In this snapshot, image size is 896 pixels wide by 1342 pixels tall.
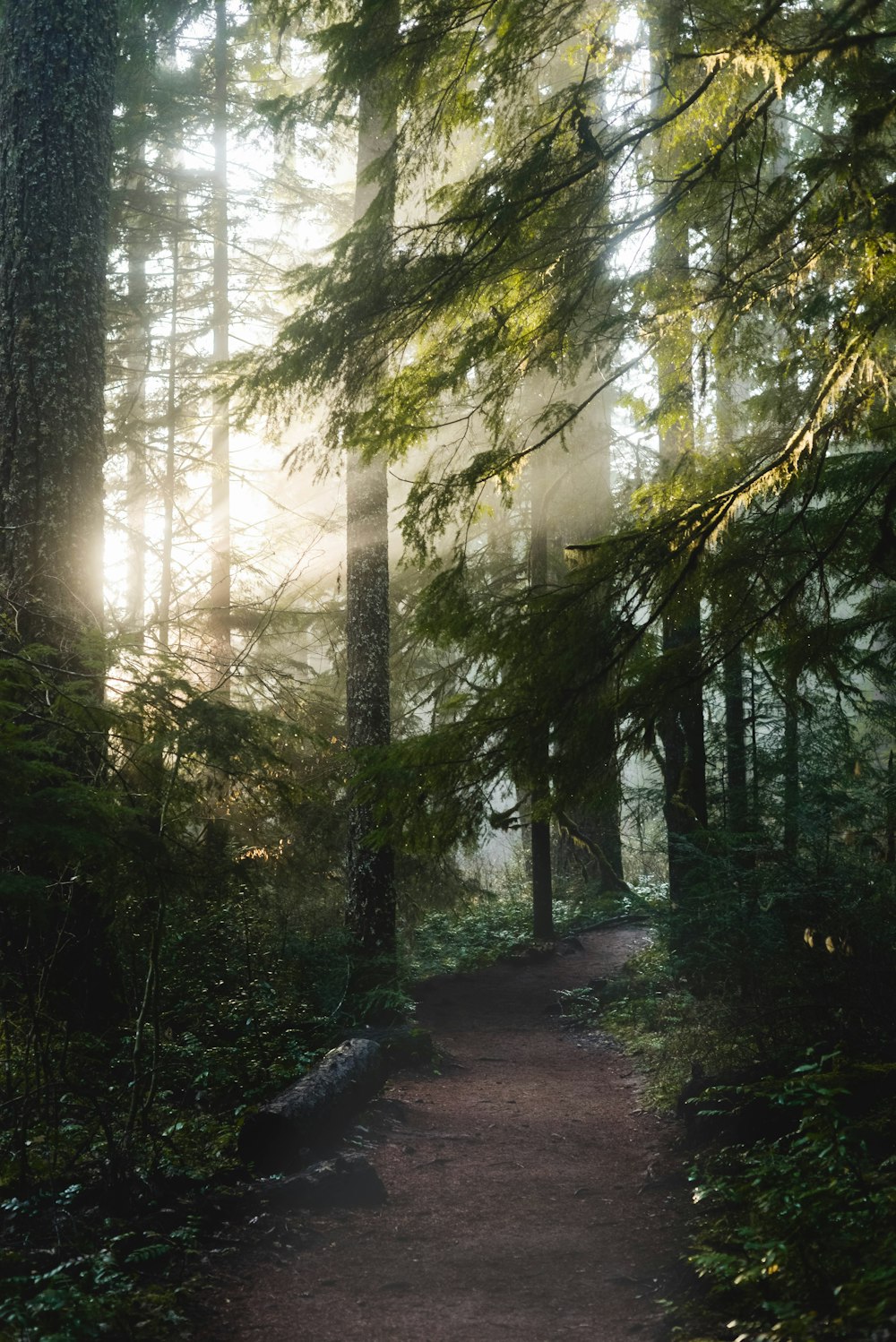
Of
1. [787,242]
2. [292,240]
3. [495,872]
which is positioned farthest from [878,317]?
[495,872]

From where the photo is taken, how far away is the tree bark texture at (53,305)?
6.58m

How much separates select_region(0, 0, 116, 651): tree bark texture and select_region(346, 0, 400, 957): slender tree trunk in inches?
118

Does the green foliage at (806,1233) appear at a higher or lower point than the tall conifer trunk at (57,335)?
lower

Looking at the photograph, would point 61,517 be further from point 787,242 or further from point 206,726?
point 787,242

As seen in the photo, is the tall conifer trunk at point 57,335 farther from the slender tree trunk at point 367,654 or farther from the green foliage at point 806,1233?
the green foliage at point 806,1233

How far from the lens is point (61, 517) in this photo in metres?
6.66

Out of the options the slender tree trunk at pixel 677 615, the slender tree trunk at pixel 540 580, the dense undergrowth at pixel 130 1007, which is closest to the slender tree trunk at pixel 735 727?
the slender tree trunk at pixel 677 615

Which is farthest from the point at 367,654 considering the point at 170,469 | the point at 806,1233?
the point at 806,1233

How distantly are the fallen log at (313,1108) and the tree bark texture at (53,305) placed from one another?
11.6 ft

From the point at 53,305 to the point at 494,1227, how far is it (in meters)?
6.97

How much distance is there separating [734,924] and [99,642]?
5089 mm

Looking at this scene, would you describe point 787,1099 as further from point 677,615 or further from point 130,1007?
point 130,1007

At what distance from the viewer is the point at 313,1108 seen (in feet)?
19.8

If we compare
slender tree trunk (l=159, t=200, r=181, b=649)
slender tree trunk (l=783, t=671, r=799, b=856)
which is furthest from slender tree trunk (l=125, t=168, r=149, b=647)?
slender tree trunk (l=783, t=671, r=799, b=856)
